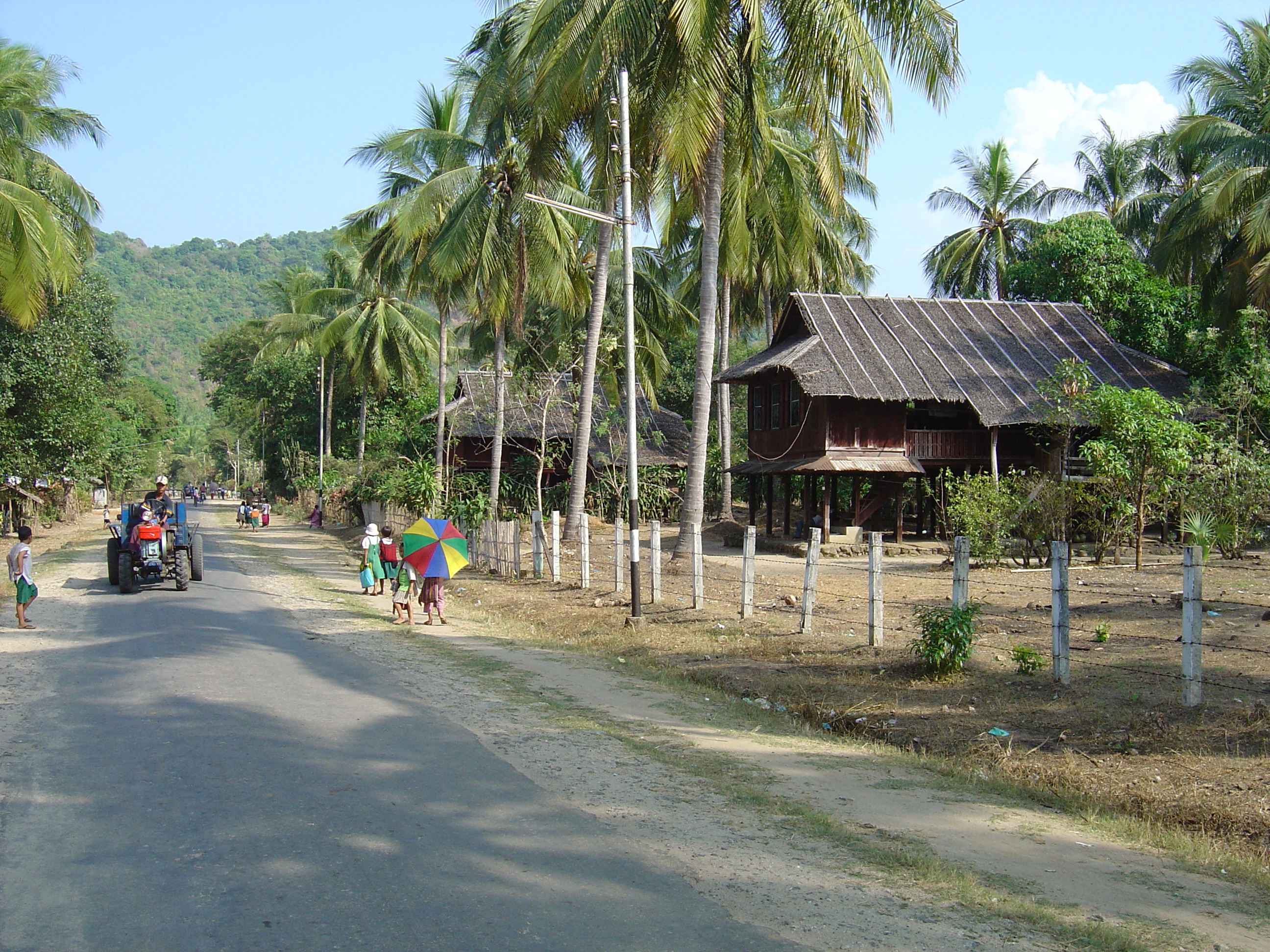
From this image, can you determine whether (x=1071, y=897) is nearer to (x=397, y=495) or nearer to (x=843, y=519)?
(x=397, y=495)

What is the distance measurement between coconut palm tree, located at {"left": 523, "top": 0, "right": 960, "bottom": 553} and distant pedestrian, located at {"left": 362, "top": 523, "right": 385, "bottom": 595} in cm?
605

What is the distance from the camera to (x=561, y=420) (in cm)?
3700

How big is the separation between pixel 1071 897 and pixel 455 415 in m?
33.5

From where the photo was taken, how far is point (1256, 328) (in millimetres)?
26422

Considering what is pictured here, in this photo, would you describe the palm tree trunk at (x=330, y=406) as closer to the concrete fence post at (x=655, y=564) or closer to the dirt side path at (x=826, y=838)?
the concrete fence post at (x=655, y=564)

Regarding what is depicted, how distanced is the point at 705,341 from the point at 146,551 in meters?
10.1

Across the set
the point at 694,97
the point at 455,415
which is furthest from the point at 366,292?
the point at 694,97

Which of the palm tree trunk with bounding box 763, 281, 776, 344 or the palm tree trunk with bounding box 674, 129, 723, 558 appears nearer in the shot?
the palm tree trunk with bounding box 674, 129, 723, 558

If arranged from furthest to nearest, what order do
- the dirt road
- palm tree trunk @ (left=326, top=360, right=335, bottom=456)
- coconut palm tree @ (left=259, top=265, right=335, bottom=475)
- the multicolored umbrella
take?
palm tree trunk @ (left=326, top=360, right=335, bottom=456) → coconut palm tree @ (left=259, top=265, right=335, bottom=475) → the multicolored umbrella → the dirt road

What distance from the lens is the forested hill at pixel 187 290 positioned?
416 ft

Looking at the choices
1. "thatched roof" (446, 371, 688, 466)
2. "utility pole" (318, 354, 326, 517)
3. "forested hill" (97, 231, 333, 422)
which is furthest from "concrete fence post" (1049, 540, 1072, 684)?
"forested hill" (97, 231, 333, 422)

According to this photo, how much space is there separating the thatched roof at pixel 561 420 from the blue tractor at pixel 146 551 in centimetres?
1410

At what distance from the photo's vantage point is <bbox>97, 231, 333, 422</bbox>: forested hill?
126875 millimetres

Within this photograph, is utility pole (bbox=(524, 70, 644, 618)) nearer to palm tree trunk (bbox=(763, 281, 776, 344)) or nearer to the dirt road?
the dirt road
